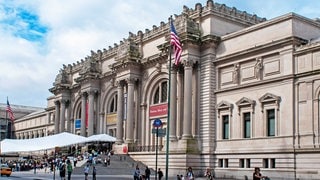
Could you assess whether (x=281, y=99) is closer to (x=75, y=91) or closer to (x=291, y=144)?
(x=291, y=144)

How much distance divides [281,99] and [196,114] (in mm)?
11449

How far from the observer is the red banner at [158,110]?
62.0m

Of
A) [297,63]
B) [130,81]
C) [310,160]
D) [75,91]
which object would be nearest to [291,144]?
[310,160]

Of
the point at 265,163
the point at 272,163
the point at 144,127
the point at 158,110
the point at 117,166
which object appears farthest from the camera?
the point at 144,127

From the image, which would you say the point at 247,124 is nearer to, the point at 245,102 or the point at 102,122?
the point at 245,102

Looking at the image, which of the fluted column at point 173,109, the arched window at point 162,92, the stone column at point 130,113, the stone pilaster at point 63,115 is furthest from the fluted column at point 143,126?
the stone pilaster at point 63,115

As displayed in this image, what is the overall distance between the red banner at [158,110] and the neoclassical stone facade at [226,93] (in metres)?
0.12

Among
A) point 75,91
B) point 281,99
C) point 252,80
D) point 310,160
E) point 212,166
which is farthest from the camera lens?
point 75,91

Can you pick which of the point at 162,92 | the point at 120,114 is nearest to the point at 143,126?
the point at 120,114

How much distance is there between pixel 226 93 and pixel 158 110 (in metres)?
12.7

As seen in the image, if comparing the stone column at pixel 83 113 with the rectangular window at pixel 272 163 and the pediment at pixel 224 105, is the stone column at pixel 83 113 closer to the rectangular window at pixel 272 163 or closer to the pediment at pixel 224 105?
the pediment at pixel 224 105

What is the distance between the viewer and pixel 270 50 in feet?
158

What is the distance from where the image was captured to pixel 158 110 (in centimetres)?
6347

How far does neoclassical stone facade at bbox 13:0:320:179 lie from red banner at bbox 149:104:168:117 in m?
0.12
